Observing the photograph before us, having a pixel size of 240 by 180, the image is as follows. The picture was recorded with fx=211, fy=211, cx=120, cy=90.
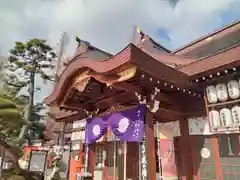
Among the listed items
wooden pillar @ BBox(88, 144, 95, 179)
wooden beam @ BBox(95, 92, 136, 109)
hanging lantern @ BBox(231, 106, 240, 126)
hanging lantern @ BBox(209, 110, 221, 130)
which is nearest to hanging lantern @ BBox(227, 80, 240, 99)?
hanging lantern @ BBox(231, 106, 240, 126)

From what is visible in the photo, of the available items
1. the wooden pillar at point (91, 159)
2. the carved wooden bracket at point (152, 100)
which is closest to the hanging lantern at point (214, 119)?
the carved wooden bracket at point (152, 100)

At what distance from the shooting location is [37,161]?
1276cm

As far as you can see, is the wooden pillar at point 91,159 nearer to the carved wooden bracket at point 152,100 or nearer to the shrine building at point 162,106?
the shrine building at point 162,106

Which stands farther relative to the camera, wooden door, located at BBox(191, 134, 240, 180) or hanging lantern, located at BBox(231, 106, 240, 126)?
wooden door, located at BBox(191, 134, 240, 180)

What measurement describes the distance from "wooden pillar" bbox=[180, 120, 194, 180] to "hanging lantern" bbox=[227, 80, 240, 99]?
5.32 ft

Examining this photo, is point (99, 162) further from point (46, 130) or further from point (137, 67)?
point (46, 130)

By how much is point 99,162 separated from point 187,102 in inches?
187

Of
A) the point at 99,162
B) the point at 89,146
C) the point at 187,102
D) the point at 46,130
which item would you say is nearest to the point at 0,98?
the point at 89,146

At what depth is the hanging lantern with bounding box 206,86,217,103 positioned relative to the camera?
225 inches

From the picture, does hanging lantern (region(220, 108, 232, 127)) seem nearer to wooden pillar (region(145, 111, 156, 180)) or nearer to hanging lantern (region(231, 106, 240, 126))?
hanging lantern (region(231, 106, 240, 126))

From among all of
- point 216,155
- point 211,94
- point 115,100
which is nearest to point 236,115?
point 211,94

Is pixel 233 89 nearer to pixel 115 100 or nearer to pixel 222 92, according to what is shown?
pixel 222 92

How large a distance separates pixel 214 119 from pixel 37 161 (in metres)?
11.0

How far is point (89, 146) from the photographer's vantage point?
29.2 ft
